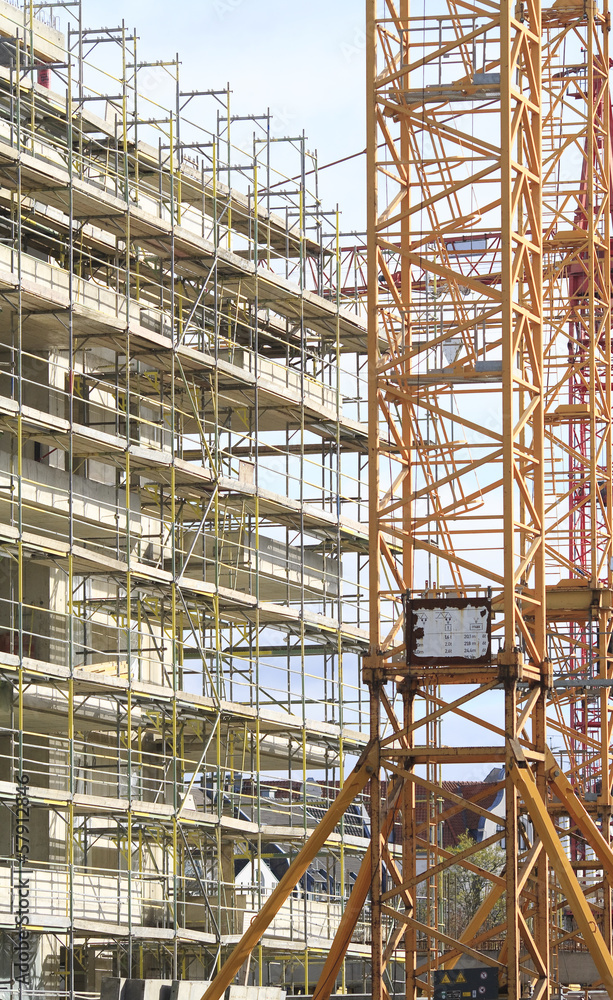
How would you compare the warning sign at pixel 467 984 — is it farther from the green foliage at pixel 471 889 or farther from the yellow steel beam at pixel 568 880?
the green foliage at pixel 471 889

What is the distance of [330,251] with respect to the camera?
1957 inches

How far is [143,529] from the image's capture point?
4309 centimetres

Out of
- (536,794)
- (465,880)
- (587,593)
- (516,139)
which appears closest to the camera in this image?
(536,794)

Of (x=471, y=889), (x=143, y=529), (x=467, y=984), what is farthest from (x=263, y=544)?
(x=471, y=889)

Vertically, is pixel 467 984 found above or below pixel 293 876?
below

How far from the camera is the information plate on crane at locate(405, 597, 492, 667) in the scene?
2802 cm

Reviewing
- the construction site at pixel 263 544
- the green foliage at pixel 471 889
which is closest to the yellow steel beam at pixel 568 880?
the construction site at pixel 263 544

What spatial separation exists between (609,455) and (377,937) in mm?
18106

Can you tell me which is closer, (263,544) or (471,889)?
(263,544)

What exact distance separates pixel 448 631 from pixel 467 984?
16.7 feet

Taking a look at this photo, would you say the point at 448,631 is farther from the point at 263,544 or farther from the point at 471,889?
the point at 471,889

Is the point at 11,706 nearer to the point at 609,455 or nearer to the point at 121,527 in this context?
the point at 121,527

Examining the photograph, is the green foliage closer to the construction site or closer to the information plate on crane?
the construction site

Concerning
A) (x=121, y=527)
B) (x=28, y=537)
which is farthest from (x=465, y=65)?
(x=121, y=527)
